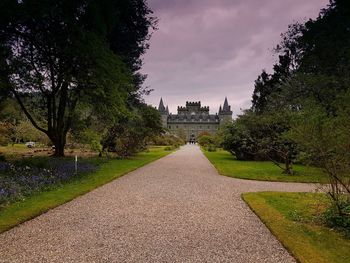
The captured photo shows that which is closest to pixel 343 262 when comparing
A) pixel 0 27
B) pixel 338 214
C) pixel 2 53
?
pixel 338 214

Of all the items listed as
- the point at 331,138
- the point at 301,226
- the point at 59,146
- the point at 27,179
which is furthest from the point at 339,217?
the point at 59,146

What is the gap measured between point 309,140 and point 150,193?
5.17 meters

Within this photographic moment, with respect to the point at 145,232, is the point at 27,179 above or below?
above

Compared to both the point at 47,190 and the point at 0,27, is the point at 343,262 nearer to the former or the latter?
the point at 47,190

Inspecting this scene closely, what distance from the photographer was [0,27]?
47.8 feet

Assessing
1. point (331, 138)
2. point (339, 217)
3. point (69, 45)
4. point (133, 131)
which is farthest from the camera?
point (133, 131)

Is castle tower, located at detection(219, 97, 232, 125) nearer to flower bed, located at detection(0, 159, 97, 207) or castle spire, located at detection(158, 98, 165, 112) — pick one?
castle spire, located at detection(158, 98, 165, 112)

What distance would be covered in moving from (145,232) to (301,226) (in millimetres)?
2994

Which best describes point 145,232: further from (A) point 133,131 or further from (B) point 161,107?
(B) point 161,107

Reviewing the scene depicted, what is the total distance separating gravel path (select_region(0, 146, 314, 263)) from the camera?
496cm

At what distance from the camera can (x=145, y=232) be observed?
611 centimetres

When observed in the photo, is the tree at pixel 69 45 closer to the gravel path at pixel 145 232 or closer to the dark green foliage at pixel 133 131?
the gravel path at pixel 145 232

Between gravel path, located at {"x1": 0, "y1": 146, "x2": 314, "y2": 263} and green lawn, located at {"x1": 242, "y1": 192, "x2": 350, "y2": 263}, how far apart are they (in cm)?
22

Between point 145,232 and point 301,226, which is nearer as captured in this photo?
point 145,232
